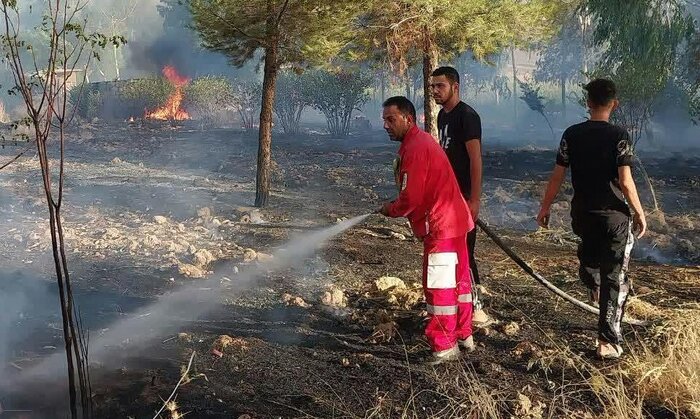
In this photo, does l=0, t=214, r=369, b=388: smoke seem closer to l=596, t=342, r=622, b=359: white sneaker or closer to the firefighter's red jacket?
the firefighter's red jacket

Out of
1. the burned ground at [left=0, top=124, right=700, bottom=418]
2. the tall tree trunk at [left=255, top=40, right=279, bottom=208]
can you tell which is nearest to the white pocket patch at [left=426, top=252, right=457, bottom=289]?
the burned ground at [left=0, top=124, right=700, bottom=418]

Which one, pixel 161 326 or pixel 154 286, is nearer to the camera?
pixel 161 326

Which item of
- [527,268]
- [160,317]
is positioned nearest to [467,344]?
[527,268]

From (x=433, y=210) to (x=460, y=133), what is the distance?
81 centimetres

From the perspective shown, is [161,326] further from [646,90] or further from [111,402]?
[646,90]

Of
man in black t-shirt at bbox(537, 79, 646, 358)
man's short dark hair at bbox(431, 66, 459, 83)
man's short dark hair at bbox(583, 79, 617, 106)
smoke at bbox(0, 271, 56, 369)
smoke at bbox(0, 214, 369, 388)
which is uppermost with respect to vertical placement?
man's short dark hair at bbox(431, 66, 459, 83)

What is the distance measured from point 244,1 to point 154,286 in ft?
16.5

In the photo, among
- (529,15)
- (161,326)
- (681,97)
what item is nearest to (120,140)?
(529,15)

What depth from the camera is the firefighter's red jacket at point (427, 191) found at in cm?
359

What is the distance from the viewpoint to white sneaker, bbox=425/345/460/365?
3.76 meters

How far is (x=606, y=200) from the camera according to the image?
12.1 feet

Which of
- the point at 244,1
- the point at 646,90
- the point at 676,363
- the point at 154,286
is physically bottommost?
the point at 154,286

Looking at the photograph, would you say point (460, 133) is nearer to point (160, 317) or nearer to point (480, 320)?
point (480, 320)

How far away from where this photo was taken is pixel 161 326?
15.8 ft
